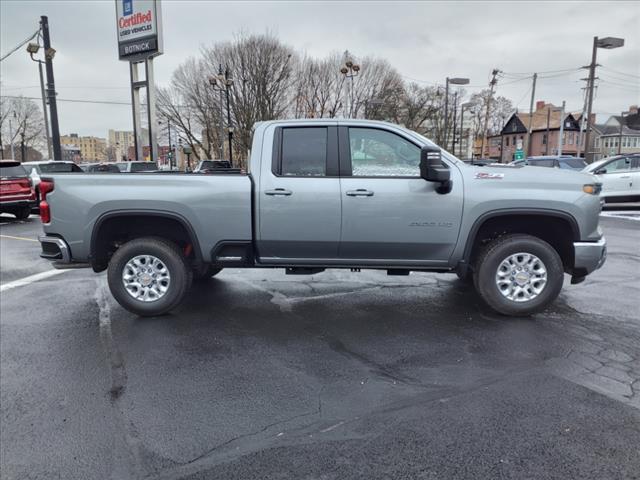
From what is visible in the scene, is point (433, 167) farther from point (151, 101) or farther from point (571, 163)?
point (151, 101)

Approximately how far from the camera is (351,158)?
15.4 feet

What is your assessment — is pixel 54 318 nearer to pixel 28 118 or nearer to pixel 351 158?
pixel 351 158

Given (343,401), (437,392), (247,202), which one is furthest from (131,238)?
(437,392)

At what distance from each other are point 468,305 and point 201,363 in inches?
125

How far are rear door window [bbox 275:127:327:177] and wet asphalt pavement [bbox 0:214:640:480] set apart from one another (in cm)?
160

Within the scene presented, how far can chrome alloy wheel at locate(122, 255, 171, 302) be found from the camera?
4922mm

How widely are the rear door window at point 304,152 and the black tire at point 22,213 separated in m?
12.9

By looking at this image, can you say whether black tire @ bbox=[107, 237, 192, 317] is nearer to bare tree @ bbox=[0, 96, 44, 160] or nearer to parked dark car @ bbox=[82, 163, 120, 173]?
parked dark car @ bbox=[82, 163, 120, 173]

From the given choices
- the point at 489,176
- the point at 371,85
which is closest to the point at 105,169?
the point at 489,176

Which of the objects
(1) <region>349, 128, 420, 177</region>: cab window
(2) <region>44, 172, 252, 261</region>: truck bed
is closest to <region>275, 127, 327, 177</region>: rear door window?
(1) <region>349, 128, 420, 177</region>: cab window

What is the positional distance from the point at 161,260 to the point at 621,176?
582 inches

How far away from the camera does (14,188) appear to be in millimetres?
13508

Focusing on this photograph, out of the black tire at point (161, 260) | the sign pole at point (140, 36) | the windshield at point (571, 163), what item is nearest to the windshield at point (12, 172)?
the black tire at point (161, 260)

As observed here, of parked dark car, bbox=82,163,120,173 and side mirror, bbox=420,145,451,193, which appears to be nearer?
side mirror, bbox=420,145,451,193
